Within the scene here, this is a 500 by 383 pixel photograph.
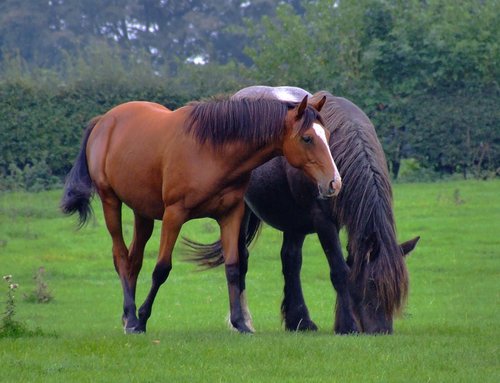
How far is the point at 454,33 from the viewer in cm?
2742

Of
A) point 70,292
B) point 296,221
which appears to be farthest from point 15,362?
point 70,292

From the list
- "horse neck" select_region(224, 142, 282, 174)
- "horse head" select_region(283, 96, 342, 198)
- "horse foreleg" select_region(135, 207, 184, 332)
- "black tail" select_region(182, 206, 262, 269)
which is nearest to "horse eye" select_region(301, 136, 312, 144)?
"horse head" select_region(283, 96, 342, 198)

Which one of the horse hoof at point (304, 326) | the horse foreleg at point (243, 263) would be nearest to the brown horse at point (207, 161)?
the horse foreleg at point (243, 263)

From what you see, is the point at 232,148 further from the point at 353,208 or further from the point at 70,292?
the point at 70,292

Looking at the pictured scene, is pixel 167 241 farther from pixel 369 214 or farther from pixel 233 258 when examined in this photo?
pixel 369 214

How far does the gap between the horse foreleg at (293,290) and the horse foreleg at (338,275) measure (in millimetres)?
1191

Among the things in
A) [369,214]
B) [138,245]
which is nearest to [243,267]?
[138,245]

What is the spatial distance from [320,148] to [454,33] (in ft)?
64.1

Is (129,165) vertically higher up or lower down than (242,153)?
lower down

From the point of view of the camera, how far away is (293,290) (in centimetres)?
1098

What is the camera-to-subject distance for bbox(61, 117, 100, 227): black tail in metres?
10.4

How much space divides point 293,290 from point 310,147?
2.58 meters

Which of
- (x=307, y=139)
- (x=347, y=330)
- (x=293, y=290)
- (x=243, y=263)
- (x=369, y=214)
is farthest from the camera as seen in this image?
(x=293, y=290)

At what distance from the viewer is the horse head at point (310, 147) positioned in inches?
338
